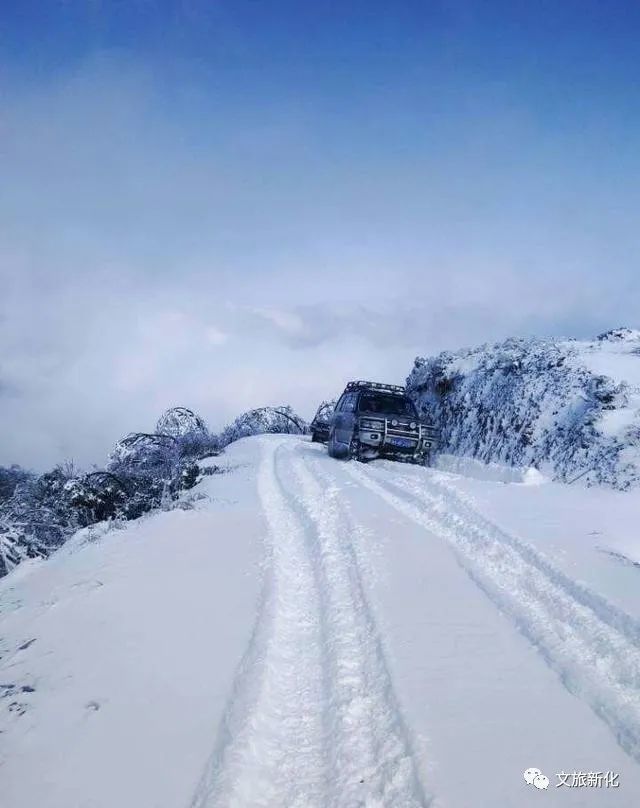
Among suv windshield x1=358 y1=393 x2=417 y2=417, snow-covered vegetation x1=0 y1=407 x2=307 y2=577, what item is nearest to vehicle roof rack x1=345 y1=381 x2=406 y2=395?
suv windshield x1=358 y1=393 x2=417 y2=417

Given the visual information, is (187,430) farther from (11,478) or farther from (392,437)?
(392,437)

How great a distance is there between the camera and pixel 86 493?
10945 millimetres

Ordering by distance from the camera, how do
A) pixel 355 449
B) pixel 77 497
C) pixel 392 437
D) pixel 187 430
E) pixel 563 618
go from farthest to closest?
pixel 187 430 → pixel 355 449 → pixel 392 437 → pixel 77 497 → pixel 563 618

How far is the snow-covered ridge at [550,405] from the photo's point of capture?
900cm

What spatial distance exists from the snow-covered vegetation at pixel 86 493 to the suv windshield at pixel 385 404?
4.79 meters

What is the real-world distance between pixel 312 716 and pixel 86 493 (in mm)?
9919

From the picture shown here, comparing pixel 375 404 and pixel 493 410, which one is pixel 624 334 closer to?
pixel 493 410

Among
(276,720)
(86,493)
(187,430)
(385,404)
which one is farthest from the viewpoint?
(187,430)

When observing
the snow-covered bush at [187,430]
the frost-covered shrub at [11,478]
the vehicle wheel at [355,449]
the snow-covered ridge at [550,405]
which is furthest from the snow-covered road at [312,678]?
the snow-covered bush at [187,430]

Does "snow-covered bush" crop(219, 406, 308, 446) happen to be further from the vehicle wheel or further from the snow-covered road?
the snow-covered road

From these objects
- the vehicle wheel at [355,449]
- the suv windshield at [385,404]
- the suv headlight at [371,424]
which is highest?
the suv windshield at [385,404]

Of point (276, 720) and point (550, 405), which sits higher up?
point (550, 405)

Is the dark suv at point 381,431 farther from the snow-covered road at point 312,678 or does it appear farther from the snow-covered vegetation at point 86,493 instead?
the snow-covered road at point 312,678

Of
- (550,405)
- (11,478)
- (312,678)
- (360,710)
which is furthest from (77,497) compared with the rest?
(550,405)
